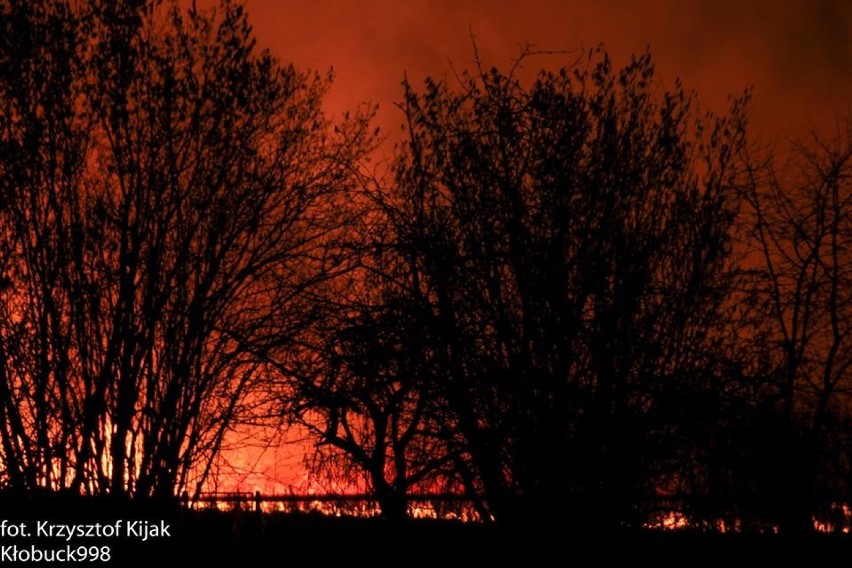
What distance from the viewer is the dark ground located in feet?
23.6

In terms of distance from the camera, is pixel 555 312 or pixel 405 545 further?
pixel 405 545

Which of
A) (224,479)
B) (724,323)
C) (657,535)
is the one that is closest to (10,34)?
(224,479)

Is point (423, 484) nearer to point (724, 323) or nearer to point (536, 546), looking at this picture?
point (536, 546)

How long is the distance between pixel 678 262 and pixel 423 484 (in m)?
4.09

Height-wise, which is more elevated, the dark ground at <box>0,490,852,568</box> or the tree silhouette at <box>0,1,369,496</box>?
the tree silhouette at <box>0,1,369,496</box>

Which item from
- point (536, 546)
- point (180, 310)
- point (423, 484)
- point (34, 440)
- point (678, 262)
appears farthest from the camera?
point (180, 310)

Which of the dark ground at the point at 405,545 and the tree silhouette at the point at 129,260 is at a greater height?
the tree silhouette at the point at 129,260

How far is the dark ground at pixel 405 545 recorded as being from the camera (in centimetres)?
719

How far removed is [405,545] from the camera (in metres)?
10.8

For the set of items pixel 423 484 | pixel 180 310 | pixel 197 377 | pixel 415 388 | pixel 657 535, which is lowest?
pixel 657 535

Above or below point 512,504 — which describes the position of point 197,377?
above

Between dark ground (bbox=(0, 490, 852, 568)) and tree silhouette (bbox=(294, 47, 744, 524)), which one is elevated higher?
tree silhouette (bbox=(294, 47, 744, 524))

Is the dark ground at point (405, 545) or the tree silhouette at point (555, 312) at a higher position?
the tree silhouette at point (555, 312)

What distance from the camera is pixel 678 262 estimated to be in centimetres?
776
